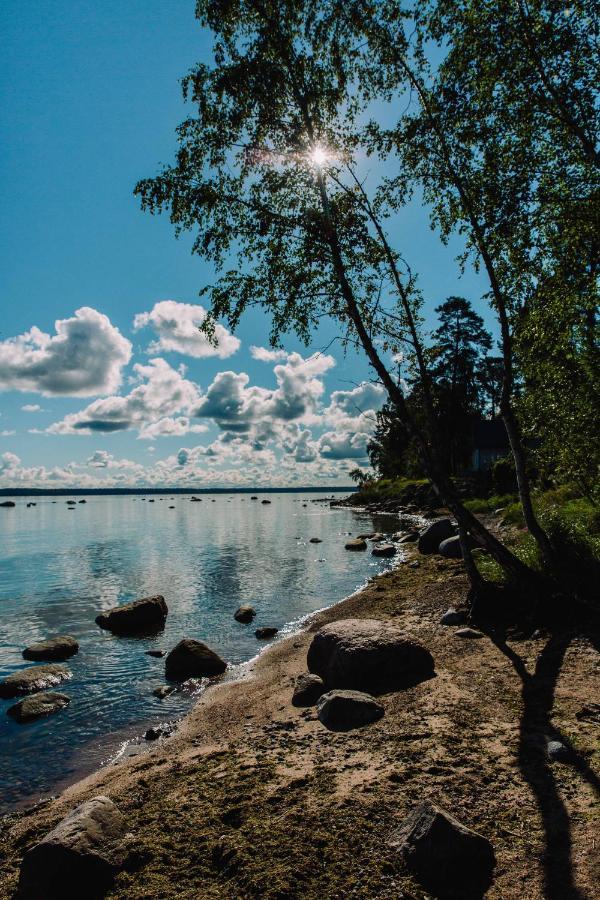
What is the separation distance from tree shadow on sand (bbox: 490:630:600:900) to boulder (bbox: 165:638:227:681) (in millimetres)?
6895

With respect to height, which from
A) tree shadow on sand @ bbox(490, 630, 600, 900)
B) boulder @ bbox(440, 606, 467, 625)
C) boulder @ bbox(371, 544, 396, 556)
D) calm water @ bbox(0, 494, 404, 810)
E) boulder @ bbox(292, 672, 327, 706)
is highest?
tree shadow on sand @ bbox(490, 630, 600, 900)

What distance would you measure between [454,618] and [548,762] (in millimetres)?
6504

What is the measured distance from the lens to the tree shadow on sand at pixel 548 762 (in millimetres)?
4031

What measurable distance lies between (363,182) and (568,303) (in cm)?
605

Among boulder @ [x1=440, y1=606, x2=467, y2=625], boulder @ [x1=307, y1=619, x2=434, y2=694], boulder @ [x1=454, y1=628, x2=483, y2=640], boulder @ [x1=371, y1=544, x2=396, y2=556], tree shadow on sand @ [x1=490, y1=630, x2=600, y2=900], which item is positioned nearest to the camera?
tree shadow on sand @ [x1=490, y1=630, x2=600, y2=900]

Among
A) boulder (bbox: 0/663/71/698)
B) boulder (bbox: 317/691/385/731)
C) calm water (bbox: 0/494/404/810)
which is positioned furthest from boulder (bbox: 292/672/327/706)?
boulder (bbox: 0/663/71/698)

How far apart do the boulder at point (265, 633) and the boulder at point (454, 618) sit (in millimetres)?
5470

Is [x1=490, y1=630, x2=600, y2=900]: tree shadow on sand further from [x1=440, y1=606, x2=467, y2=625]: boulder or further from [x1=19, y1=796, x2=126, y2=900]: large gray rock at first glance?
[x1=19, y1=796, x2=126, y2=900]: large gray rock

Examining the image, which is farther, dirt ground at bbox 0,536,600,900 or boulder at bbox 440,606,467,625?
boulder at bbox 440,606,467,625

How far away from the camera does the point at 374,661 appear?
354 inches

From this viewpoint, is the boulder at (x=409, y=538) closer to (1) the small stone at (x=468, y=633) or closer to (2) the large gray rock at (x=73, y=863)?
(1) the small stone at (x=468, y=633)

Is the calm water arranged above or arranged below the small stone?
below

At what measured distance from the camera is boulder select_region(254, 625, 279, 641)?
15117 millimetres

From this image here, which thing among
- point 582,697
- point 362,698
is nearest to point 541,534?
point 582,697
